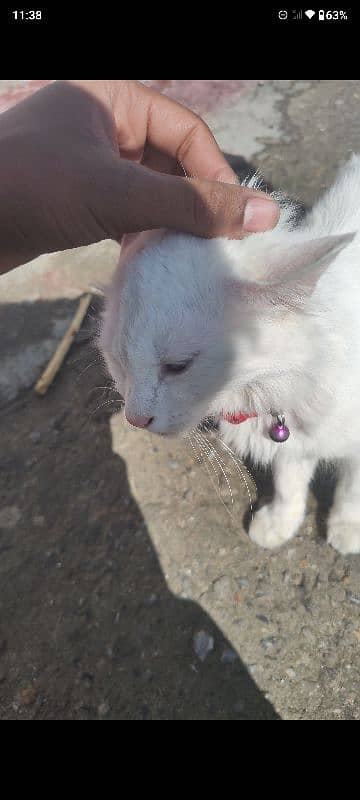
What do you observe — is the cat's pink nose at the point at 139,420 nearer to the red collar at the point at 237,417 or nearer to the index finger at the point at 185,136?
the red collar at the point at 237,417

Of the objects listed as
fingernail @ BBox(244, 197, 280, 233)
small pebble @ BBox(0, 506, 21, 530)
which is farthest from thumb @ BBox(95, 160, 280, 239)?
small pebble @ BBox(0, 506, 21, 530)

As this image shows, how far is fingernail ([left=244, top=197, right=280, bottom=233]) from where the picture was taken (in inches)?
59.9

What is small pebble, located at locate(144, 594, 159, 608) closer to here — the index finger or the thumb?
the thumb

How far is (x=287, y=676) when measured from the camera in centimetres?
205

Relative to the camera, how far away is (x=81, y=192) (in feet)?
4.90

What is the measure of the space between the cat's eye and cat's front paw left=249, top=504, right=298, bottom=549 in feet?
3.48

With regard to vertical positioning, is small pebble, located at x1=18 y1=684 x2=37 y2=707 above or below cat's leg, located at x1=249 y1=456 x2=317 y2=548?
below

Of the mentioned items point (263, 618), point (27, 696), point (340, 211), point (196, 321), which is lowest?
point (27, 696)

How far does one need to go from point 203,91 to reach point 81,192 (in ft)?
12.4

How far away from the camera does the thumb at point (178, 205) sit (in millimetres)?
1454

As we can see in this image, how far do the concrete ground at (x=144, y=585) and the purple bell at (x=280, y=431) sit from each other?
47cm

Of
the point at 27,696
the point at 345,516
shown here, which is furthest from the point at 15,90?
the point at 27,696

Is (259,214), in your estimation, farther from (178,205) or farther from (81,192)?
(81,192)
